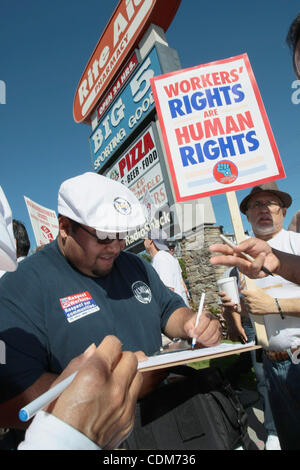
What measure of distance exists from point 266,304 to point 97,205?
3.88ft

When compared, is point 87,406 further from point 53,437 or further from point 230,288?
point 230,288

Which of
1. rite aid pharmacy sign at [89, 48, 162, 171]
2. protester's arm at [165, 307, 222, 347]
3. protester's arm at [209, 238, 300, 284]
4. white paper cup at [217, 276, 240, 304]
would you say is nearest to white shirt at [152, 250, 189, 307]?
white paper cup at [217, 276, 240, 304]

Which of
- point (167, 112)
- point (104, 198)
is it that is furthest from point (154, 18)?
point (104, 198)

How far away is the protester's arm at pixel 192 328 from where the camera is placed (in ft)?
4.36

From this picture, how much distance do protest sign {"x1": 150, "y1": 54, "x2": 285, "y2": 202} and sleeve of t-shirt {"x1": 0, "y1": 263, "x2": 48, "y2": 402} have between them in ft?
3.33

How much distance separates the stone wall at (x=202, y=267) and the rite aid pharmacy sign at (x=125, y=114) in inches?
151

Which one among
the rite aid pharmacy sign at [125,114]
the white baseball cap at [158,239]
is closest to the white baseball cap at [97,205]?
the white baseball cap at [158,239]

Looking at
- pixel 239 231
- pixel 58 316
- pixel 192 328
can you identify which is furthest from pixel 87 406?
pixel 239 231

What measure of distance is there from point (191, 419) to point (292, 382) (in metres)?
1.04

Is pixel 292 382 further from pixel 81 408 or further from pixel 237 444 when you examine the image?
pixel 81 408

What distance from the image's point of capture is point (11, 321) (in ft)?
3.35

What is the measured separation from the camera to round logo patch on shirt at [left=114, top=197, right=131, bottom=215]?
1.37 m

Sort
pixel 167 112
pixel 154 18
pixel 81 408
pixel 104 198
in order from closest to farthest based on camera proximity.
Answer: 1. pixel 81 408
2. pixel 104 198
3. pixel 167 112
4. pixel 154 18

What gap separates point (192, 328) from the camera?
4.41 feet
